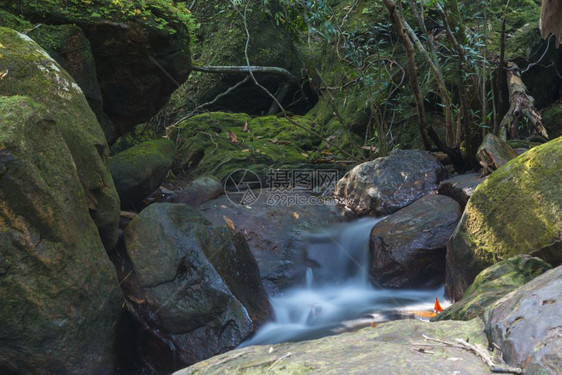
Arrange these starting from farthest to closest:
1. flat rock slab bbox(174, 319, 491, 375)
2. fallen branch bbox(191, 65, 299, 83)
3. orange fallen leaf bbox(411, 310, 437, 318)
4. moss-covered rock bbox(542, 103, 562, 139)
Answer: fallen branch bbox(191, 65, 299, 83) → moss-covered rock bbox(542, 103, 562, 139) → orange fallen leaf bbox(411, 310, 437, 318) → flat rock slab bbox(174, 319, 491, 375)

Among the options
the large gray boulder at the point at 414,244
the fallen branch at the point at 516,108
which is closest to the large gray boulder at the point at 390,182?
the large gray boulder at the point at 414,244

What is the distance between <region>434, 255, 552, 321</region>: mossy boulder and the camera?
2928 millimetres

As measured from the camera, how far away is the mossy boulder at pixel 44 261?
344 cm

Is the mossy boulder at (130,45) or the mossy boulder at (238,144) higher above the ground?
the mossy boulder at (130,45)

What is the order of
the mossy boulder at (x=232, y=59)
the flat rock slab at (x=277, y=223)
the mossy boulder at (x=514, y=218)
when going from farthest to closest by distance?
the mossy boulder at (x=232, y=59) → the flat rock slab at (x=277, y=223) → the mossy boulder at (x=514, y=218)

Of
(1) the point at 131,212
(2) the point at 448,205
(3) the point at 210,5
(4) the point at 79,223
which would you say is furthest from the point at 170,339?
(3) the point at 210,5

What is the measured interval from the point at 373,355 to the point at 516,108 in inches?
226

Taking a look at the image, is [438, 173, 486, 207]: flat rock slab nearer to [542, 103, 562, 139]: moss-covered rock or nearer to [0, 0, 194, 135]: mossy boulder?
[542, 103, 562, 139]: moss-covered rock

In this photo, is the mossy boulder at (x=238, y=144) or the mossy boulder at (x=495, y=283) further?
the mossy boulder at (x=238, y=144)

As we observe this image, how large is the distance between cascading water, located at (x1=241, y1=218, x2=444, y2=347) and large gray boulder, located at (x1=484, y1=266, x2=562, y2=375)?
2.65 meters

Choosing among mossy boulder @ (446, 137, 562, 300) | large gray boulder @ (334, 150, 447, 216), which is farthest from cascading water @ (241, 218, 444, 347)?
mossy boulder @ (446, 137, 562, 300)

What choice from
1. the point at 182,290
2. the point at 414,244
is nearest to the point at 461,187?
the point at 414,244

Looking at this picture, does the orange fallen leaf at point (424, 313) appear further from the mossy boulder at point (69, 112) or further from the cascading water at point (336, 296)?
the mossy boulder at point (69, 112)

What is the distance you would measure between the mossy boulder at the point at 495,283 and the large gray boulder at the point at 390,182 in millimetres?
3124
